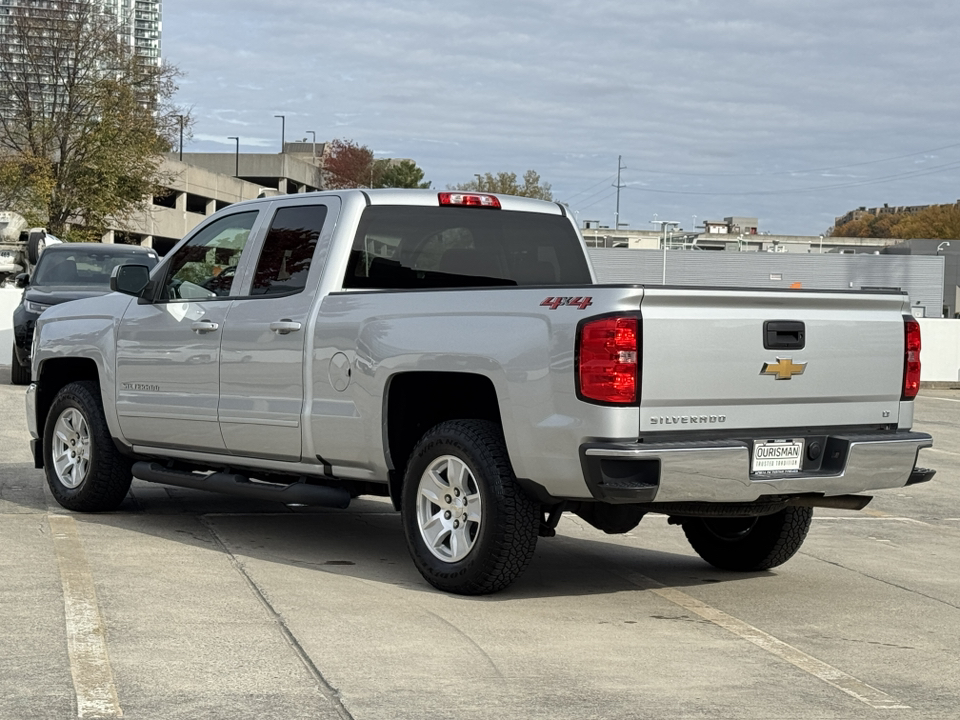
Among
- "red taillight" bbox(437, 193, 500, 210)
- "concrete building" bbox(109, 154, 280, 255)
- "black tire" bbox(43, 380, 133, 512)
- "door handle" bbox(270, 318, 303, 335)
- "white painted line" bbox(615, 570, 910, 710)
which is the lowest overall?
"white painted line" bbox(615, 570, 910, 710)

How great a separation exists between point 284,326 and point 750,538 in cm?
285

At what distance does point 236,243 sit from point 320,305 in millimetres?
1140

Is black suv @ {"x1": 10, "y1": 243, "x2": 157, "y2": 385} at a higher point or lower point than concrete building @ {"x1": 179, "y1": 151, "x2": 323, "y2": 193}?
lower

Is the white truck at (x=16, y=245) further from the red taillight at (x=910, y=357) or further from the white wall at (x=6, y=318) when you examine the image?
the red taillight at (x=910, y=357)

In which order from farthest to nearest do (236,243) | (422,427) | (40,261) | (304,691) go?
(40,261), (236,243), (422,427), (304,691)

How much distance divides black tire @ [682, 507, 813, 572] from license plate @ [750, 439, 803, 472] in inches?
42.9

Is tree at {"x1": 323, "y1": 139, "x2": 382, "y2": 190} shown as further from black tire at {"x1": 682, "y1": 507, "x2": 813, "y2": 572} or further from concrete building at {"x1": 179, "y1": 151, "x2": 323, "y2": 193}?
black tire at {"x1": 682, "y1": 507, "x2": 813, "y2": 572}

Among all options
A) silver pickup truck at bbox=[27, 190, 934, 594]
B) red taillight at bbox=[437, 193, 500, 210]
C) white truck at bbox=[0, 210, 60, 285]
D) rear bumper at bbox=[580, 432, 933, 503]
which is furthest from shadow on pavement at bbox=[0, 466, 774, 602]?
white truck at bbox=[0, 210, 60, 285]

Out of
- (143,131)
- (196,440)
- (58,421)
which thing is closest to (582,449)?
(196,440)

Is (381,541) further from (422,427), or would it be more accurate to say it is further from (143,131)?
(143,131)

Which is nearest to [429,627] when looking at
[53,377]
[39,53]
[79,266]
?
[53,377]

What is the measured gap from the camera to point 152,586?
23.0 ft

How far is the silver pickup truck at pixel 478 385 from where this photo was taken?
644cm

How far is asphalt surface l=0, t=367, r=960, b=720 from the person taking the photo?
16.9 feet
